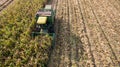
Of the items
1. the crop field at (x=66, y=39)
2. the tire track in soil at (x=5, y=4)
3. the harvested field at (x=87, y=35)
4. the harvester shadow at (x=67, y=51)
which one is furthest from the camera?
the tire track in soil at (x=5, y=4)

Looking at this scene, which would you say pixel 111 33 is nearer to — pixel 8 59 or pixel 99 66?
pixel 99 66

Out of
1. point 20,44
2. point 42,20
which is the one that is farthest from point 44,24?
point 20,44

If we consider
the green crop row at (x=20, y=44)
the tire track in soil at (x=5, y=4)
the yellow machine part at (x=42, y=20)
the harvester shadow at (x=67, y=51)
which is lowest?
the tire track in soil at (x=5, y=4)

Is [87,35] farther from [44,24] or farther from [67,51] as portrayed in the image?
[44,24]

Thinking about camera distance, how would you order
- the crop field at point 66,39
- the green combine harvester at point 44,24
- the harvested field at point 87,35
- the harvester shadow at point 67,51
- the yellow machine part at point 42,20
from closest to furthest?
1. the crop field at point 66,39
2. the harvester shadow at point 67,51
3. the harvested field at point 87,35
4. the green combine harvester at point 44,24
5. the yellow machine part at point 42,20

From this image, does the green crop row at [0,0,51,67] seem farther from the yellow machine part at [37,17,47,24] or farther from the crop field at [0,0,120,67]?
the yellow machine part at [37,17,47,24]

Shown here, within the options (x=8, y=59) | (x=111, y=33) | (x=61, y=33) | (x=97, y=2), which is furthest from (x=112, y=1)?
(x=8, y=59)

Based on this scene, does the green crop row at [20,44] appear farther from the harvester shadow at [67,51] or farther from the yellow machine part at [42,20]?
the yellow machine part at [42,20]

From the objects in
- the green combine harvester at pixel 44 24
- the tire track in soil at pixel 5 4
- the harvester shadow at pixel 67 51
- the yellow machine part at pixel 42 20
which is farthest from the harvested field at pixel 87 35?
the tire track in soil at pixel 5 4
